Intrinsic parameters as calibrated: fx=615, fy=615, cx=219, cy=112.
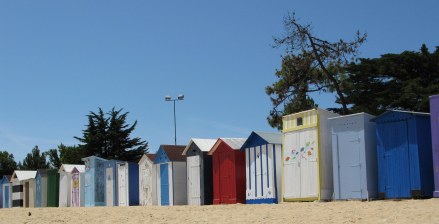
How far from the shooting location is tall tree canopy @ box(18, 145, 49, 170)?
66.8 meters

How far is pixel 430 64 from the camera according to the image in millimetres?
31859

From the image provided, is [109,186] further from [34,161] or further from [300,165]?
[34,161]

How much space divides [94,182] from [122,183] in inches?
111

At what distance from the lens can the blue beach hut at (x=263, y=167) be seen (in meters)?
19.8

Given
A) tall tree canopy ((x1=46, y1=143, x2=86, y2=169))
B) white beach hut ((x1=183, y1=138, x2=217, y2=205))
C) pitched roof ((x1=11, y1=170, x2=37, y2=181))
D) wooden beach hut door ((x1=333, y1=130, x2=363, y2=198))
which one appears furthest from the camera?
tall tree canopy ((x1=46, y1=143, x2=86, y2=169))

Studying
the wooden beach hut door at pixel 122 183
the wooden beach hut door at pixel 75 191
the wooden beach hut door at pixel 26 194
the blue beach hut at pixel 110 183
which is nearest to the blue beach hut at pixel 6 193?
the wooden beach hut door at pixel 26 194

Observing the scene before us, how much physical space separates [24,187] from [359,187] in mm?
26162

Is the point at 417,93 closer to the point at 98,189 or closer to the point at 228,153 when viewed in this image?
the point at 228,153

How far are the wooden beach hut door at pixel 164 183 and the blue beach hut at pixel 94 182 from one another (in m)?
5.54

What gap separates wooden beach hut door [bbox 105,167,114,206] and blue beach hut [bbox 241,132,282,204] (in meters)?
10.1

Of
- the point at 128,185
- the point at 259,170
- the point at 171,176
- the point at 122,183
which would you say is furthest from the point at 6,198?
the point at 259,170

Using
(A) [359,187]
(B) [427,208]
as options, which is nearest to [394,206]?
(B) [427,208]

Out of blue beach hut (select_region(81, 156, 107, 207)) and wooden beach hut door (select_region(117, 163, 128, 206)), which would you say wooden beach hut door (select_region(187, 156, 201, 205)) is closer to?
wooden beach hut door (select_region(117, 163, 128, 206))

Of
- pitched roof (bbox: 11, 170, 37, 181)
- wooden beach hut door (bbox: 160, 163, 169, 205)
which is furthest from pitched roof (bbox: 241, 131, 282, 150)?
pitched roof (bbox: 11, 170, 37, 181)
